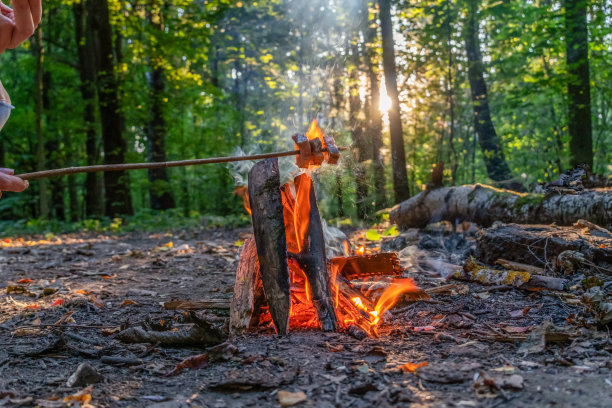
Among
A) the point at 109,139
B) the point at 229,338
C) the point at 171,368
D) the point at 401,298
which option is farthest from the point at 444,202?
the point at 109,139

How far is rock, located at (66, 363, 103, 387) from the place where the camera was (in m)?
2.48

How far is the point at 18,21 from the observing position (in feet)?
8.73

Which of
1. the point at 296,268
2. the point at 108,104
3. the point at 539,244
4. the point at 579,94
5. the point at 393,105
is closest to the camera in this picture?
the point at 296,268

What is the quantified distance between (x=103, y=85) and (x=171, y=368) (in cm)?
1271

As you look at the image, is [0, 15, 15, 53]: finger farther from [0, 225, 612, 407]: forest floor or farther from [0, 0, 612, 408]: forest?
[0, 225, 612, 407]: forest floor

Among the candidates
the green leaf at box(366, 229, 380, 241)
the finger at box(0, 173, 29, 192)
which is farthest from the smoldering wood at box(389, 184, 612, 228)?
the finger at box(0, 173, 29, 192)

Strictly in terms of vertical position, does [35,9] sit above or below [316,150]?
above

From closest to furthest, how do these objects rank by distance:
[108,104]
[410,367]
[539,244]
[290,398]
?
[290,398] → [410,367] → [539,244] → [108,104]

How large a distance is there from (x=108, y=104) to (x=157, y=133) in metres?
1.89

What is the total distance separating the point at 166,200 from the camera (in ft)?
53.9

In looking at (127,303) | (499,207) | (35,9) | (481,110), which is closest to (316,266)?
(127,303)

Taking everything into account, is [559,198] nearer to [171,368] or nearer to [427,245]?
[427,245]

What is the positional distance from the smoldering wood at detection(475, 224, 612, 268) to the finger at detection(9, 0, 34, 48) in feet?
15.3

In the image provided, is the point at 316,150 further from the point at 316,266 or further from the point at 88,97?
the point at 88,97
